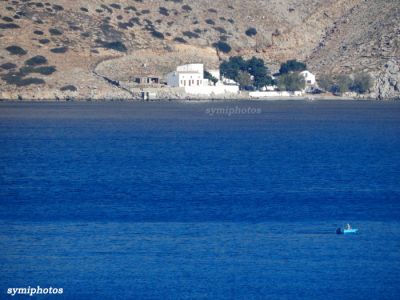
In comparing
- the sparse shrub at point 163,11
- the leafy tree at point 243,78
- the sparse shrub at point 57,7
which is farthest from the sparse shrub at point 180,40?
the sparse shrub at point 57,7

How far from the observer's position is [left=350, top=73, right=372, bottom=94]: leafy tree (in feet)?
474

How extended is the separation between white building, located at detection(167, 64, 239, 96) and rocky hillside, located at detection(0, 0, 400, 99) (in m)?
6.08

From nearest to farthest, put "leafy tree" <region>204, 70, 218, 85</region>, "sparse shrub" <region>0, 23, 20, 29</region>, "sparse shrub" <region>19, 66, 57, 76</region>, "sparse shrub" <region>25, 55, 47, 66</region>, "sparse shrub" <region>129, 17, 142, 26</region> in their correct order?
"sparse shrub" <region>19, 66, 57, 76</region> → "sparse shrub" <region>25, 55, 47, 66</region> → "sparse shrub" <region>0, 23, 20, 29</region> → "leafy tree" <region>204, 70, 218, 85</region> → "sparse shrub" <region>129, 17, 142, 26</region>

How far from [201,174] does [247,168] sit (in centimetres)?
410

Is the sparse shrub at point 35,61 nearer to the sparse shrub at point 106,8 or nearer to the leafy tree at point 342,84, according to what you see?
the sparse shrub at point 106,8

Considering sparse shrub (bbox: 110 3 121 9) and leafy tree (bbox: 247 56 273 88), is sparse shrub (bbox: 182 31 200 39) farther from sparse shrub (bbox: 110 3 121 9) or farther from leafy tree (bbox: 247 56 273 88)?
leafy tree (bbox: 247 56 273 88)

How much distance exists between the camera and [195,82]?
456 feet

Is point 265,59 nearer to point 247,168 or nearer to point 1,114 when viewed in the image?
point 1,114

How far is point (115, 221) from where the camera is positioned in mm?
36188

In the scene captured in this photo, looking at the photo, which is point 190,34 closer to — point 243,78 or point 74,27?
point 243,78

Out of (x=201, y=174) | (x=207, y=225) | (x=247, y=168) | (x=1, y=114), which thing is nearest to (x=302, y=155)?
(x=247, y=168)

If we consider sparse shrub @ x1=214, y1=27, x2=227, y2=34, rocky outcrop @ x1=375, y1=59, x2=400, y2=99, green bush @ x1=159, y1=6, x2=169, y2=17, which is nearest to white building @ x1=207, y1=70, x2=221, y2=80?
sparse shrub @ x1=214, y1=27, x2=227, y2=34

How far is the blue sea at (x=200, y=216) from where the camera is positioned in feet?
92.1

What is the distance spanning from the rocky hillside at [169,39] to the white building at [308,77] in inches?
200
